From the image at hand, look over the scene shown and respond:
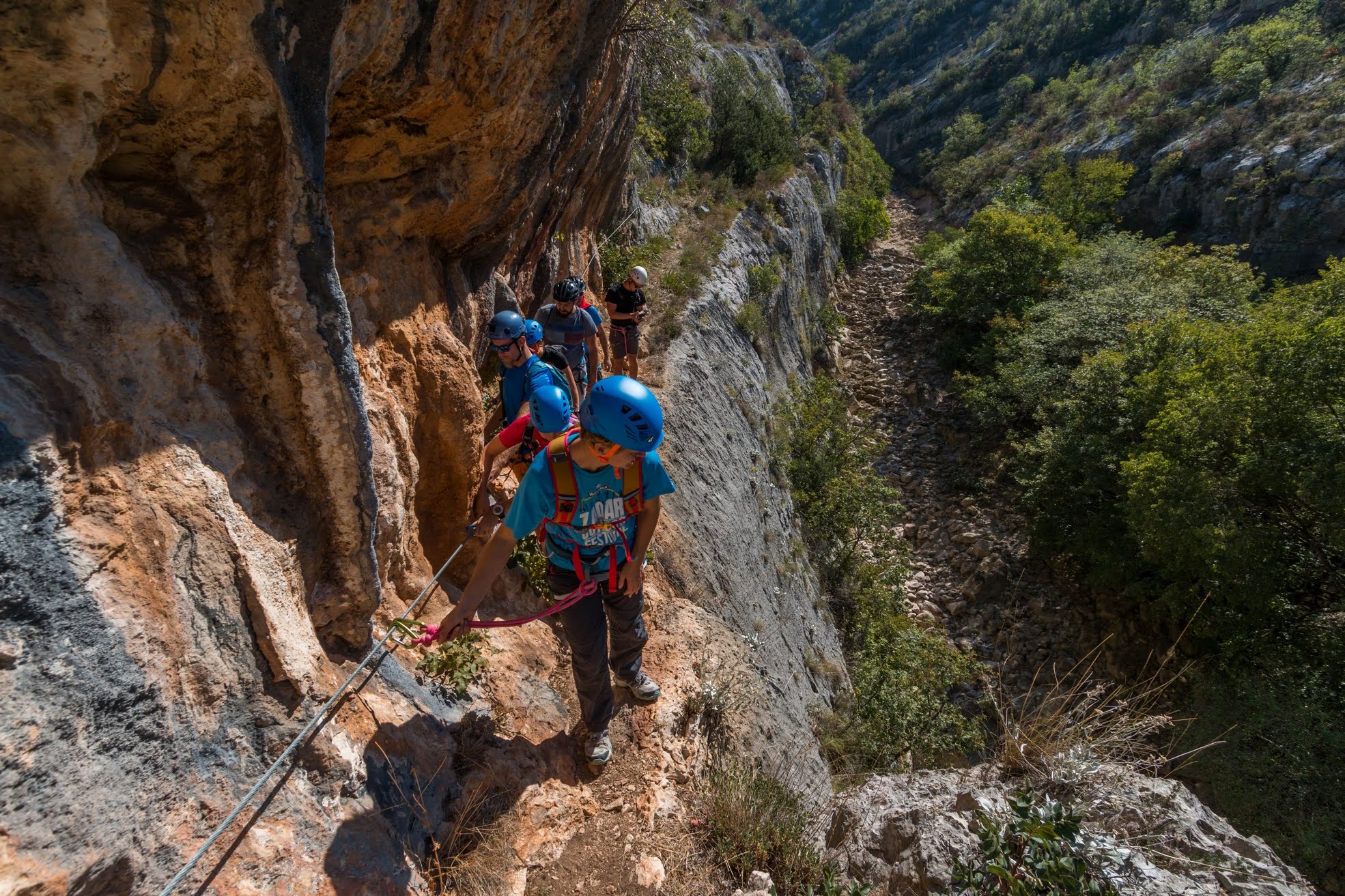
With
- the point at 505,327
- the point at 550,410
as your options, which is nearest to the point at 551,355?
the point at 505,327

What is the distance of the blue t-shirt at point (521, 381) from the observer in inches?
186

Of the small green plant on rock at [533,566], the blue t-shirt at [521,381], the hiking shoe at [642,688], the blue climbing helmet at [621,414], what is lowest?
the hiking shoe at [642,688]

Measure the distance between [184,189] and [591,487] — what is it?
2.27 meters

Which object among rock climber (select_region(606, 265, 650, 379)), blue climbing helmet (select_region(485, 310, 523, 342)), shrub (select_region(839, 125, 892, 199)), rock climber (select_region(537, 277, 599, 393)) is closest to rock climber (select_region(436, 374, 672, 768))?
blue climbing helmet (select_region(485, 310, 523, 342))

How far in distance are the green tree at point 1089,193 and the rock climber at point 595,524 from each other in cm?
3328

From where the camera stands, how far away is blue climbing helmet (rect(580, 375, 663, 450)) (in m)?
2.81

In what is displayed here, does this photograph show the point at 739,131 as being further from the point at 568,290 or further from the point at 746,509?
the point at 568,290

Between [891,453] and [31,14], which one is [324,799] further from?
[891,453]

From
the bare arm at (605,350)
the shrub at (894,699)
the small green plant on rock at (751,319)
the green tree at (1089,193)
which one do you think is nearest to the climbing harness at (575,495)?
the shrub at (894,699)

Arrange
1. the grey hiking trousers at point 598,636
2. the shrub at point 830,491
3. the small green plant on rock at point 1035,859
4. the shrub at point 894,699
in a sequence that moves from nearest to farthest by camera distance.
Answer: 1. the small green plant on rock at point 1035,859
2. the grey hiking trousers at point 598,636
3. the shrub at point 894,699
4. the shrub at point 830,491

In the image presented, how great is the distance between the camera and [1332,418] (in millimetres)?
9117

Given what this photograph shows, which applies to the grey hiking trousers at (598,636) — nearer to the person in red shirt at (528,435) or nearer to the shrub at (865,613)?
the person in red shirt at (528,435)

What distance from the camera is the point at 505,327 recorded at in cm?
463

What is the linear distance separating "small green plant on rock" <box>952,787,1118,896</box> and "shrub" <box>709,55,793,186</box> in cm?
1831
